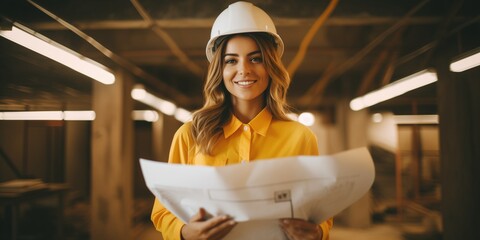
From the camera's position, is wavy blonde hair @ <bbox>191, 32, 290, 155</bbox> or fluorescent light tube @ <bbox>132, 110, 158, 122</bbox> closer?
wavy blonde hair @ <bbox>191, 32, 290, 155</bbox>

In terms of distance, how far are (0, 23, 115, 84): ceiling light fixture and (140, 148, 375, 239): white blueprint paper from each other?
A: 2.44 metres

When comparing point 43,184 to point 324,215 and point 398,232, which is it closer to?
point 324,215

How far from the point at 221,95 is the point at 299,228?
757mm

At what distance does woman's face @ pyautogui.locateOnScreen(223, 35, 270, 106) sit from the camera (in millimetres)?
1445

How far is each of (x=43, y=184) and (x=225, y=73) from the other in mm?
4850

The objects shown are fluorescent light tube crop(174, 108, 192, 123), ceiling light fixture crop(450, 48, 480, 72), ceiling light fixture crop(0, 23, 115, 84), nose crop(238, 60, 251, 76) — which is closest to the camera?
nose crop(238, 60, 251, 76)

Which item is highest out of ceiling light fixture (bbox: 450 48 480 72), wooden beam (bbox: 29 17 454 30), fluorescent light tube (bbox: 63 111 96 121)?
wooden beam (bbox: 29 17 454 30)

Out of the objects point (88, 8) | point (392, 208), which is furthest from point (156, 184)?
point (392, 208)

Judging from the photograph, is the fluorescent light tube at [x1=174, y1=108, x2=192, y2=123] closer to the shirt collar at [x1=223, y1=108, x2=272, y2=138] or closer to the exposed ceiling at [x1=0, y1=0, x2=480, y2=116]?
the exposed ceiling at [x1=0, y1=0, x2=480, y2=116]

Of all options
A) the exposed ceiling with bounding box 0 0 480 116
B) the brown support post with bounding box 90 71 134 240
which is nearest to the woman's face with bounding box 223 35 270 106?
the exposed ceiling with bounding box 0 0 480 116

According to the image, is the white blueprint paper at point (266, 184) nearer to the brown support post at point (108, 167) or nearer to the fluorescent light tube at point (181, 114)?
the brown support post at point (108, 167)

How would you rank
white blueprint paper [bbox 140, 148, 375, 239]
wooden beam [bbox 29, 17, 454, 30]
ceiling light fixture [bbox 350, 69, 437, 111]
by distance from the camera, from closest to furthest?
white blueprint paper [bbox 140, 148, 375, 239] → wooden beam [bbox 29, 17, 454, 30] → ceiling light fixture [bbox 350, 69, 437, 111]

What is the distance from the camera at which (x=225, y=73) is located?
4.87 ft

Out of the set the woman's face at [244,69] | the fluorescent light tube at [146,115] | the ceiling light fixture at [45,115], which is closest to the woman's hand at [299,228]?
the woman's face at [244,69]
